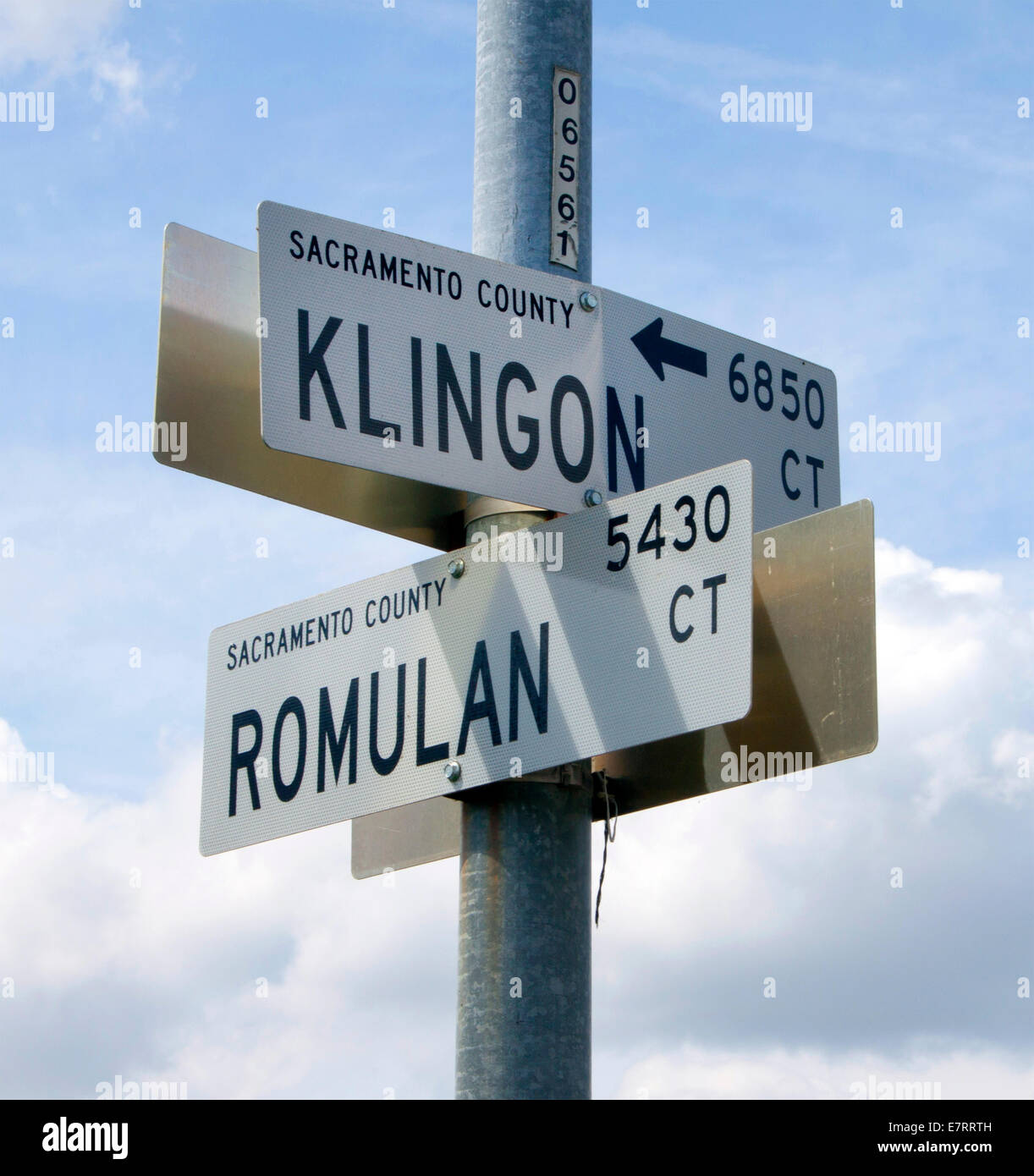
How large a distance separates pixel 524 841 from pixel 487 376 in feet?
3.82

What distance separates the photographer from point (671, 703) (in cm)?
→ 448

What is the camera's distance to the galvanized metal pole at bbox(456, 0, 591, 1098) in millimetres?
4715

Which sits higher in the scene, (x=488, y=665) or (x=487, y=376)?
(x=487, y=376)

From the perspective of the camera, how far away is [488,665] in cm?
491

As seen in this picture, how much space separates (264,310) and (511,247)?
915 mm

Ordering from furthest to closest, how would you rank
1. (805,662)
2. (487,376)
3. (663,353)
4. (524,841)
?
(663,353), (487,376), (524,841), (805,662)

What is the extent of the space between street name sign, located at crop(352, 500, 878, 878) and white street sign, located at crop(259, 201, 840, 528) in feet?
1.93

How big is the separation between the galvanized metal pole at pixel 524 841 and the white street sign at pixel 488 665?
214 mm

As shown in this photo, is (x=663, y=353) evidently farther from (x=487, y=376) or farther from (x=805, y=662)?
(x=805, y=662)

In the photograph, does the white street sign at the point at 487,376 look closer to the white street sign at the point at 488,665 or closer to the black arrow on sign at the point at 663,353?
the black arrow on sign at the point at 663,353

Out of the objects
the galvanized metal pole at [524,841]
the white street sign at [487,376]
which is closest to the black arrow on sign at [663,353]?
the white street sign at [487,376]

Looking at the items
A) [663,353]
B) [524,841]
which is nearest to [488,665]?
[524,841]

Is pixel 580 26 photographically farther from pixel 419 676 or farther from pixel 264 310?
pixel 419 676
